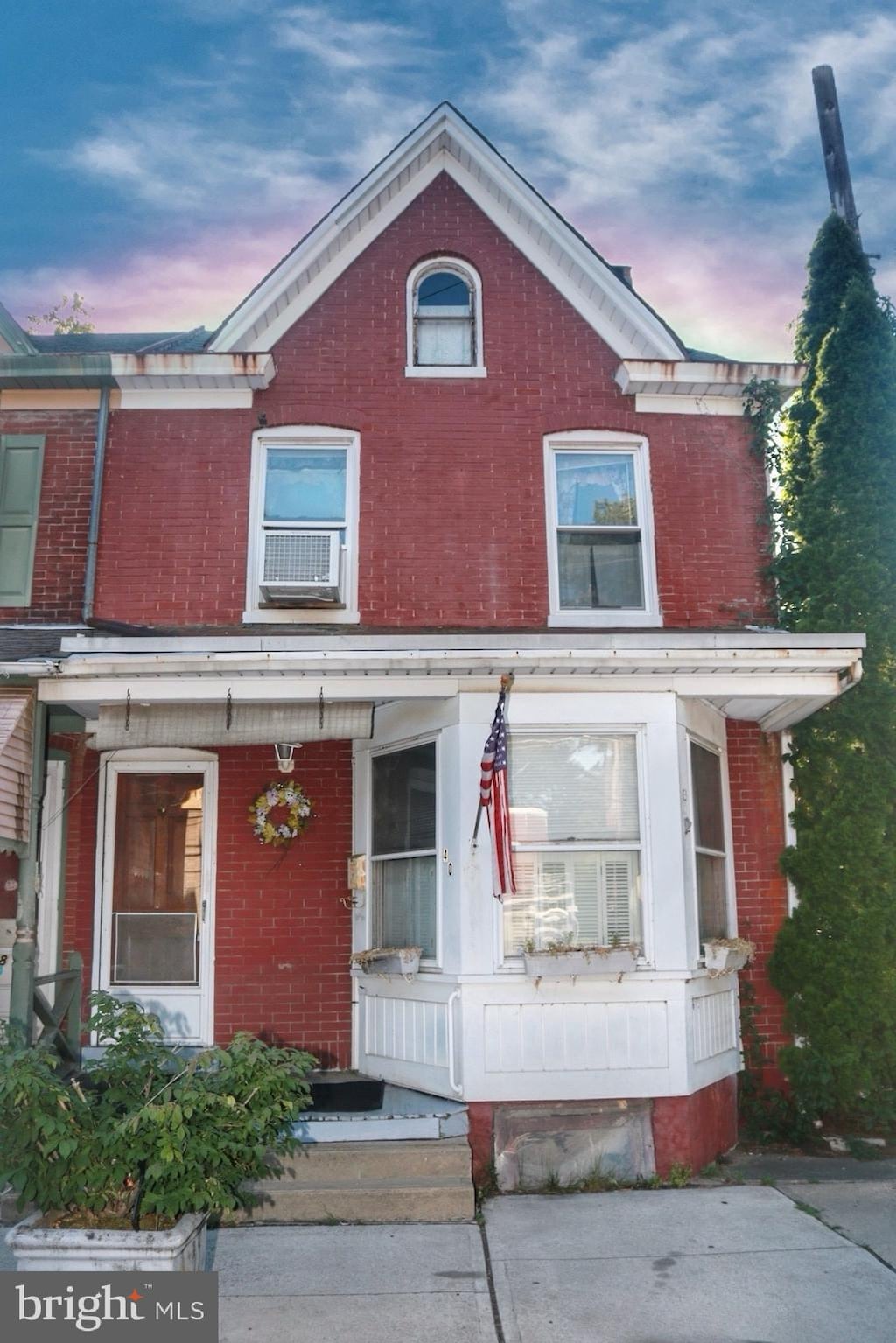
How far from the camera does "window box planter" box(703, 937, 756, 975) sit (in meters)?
7.81

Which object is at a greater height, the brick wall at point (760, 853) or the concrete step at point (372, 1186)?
the brick wall at point (760, 853)

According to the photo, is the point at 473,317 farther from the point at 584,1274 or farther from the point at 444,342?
the point at 584,1274

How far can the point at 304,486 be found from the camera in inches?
371

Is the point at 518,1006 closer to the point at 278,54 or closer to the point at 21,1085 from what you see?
the point at 21,1085

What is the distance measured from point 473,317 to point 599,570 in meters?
2.51

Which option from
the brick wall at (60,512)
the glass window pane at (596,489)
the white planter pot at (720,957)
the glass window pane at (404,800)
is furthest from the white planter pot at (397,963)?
the glass window pane at (596,489)

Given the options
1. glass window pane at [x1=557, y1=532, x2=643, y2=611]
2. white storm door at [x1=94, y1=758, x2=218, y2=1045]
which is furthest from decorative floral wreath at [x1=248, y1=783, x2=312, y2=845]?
glass window pane at [x1=557, y1=532, x2=643, y2=611]

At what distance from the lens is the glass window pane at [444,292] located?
32.2 feet

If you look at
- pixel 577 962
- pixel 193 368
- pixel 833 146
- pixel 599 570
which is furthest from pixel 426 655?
pixel 833 146

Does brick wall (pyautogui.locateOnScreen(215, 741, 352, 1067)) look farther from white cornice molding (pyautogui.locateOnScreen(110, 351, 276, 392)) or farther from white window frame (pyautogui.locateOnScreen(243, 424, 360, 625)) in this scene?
white cornice molding (pyautogui.locateOnScreen(110, 351, 276, 392))

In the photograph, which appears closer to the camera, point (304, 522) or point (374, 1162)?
point (374, 1162)

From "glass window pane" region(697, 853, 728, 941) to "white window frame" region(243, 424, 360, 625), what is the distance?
10.8 ft

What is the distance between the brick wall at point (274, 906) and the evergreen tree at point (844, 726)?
343 centimetres

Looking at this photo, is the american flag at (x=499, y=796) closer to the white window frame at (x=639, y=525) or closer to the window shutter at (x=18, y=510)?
the white window frame at (x=639, y=525)
